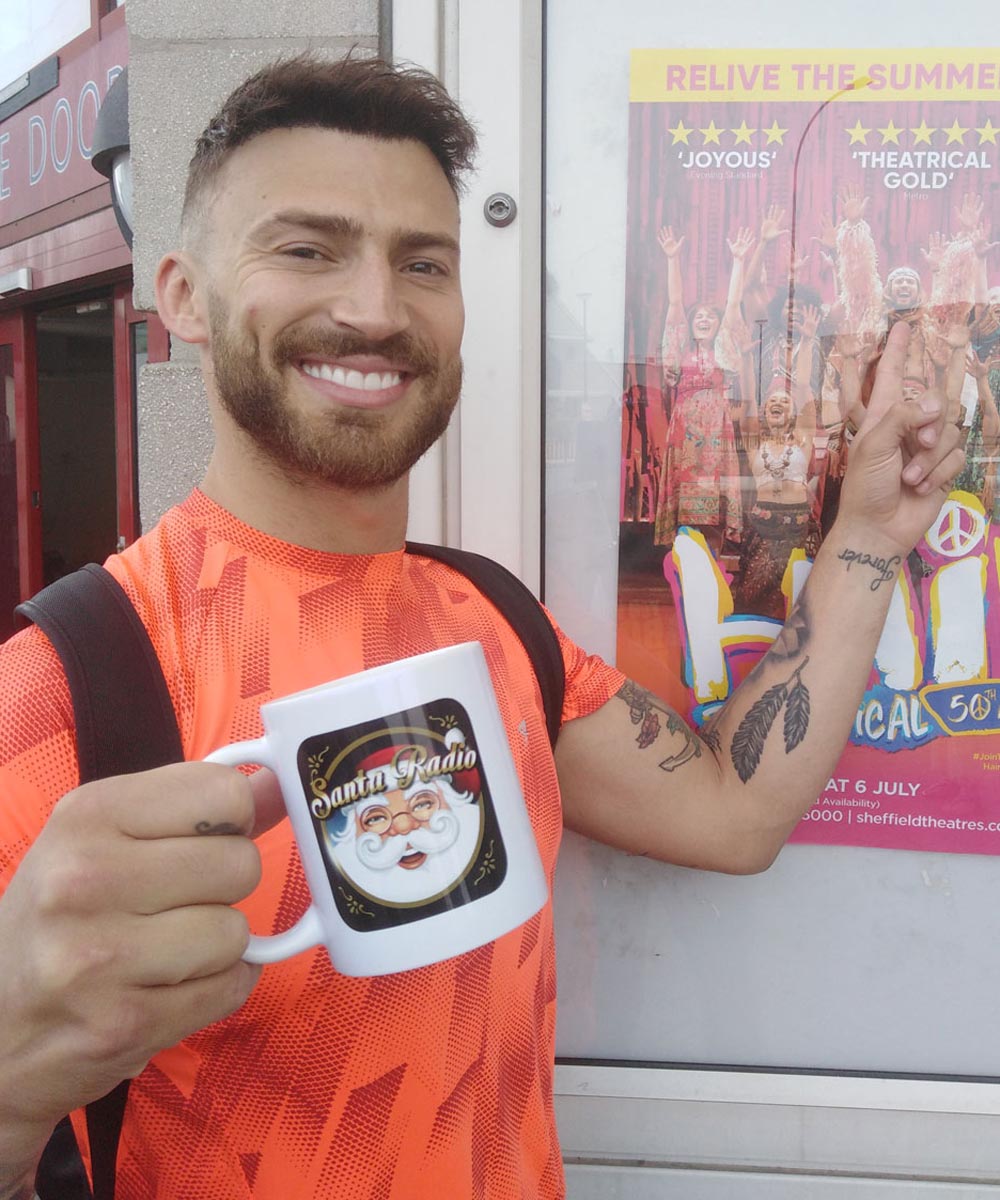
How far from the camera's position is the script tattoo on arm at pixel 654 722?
1.30m

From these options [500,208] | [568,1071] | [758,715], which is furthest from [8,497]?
[758,715]

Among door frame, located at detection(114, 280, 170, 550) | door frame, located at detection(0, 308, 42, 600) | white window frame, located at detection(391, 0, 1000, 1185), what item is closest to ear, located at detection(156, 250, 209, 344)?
white window frame, located at detection(391, 0, 1000, 1185)

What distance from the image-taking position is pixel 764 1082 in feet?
5.10

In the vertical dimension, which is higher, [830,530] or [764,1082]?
[830,530]

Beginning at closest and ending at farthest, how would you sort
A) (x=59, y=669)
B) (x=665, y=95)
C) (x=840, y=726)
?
(x=59, y=669) < (x=840, y=726) < (x=665, y=95)

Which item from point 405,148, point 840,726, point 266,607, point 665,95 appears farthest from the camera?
point 665,95

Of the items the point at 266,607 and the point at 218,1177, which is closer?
the point at 218,1177

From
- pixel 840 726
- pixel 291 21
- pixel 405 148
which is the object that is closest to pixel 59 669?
pixel 405 148

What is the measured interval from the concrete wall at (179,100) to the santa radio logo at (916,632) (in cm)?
88

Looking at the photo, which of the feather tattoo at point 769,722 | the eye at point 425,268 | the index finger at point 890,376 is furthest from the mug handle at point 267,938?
the index finger at point 890,376

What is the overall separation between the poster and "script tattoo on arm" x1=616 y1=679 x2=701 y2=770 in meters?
0.15

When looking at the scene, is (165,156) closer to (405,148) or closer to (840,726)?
(405,148)

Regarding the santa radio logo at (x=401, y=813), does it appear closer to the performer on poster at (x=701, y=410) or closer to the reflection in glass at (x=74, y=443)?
the performer on poster at (x=701, y=410)

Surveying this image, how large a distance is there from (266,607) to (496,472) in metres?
0.61
